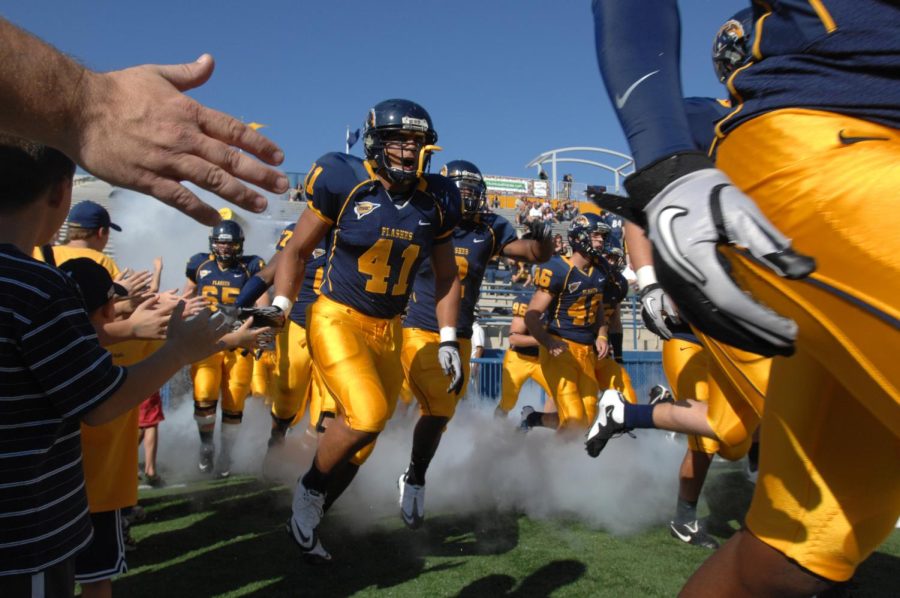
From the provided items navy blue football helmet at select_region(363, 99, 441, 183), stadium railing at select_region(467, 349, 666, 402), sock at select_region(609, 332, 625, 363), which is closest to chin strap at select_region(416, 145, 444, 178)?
navy blue football helmet at select_region(363, 99, 441, 183)

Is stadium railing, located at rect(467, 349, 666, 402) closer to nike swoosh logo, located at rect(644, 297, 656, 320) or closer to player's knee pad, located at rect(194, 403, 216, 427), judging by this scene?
player's knee pad, located at rect(194, 403, 216, 427)

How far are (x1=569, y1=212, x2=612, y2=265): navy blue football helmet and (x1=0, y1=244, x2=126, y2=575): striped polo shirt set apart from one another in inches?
226

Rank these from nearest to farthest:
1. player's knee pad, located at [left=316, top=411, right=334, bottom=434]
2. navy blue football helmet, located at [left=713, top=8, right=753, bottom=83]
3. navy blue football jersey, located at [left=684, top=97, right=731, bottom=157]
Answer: navy blue football jersey, located at [left=684, top=97, right=731, bottom=157]
navy blue football helmet, located at [left=713, top=8, right=753, bottom=83]
player's knee pad, located at [left=316, top=411, right=334, bottom=434]

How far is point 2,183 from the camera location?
6.59ft

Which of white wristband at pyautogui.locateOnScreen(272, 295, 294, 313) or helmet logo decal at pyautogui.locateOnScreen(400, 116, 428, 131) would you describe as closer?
white wristband at pyautogui.locateOnScreen(272, 295, 294, 313)

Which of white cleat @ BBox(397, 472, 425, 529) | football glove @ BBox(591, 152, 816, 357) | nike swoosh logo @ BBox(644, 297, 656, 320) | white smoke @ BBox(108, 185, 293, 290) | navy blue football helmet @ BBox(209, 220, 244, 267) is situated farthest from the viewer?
white smoke @ BBox(108, 185, 293, 290)

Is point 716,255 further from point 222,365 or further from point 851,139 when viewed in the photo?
point 222,365

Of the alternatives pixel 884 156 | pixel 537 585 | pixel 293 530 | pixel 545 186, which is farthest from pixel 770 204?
pixel 545 186

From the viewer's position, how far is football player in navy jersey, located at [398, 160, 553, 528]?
4762mm

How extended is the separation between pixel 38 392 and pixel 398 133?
2818 mm

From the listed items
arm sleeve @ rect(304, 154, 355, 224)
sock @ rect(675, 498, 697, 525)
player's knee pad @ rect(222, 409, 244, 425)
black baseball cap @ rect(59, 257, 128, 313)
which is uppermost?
arm sleeve @ rect(304, 154, 355, 224)

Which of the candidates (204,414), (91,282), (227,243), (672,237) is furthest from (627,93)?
(227,243)

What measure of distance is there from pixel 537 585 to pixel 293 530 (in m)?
1.28

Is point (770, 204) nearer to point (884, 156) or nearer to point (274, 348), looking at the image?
point (884, 156)
